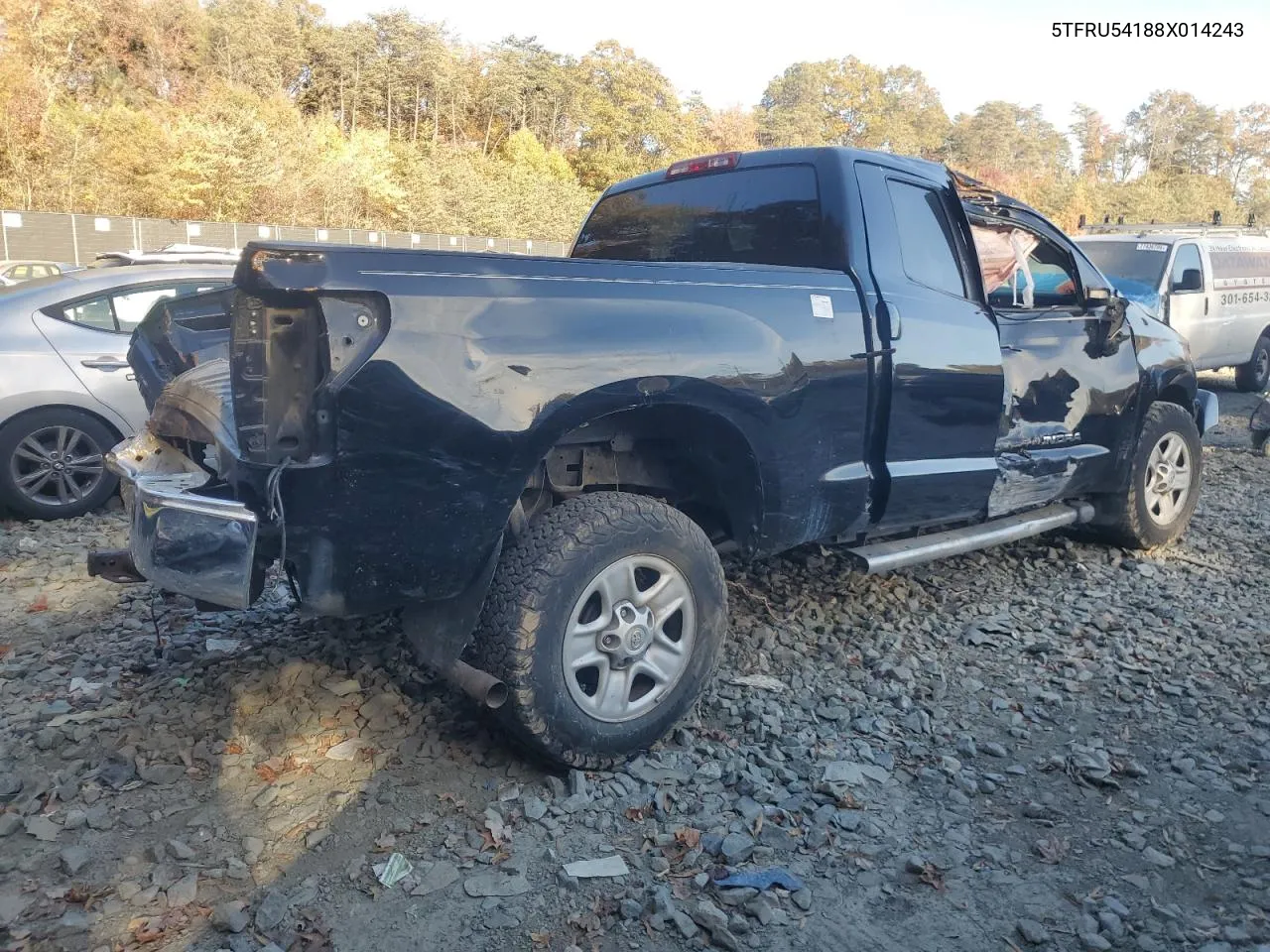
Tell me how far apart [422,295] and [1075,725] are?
2.78 metres

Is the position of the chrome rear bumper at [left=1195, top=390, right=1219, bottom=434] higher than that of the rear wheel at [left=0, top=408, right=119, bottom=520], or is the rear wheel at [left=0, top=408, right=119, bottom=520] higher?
the chrome rear bumper at [left=1195, top=390, right=1219, bottom=434]

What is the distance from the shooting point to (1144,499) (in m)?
5.58

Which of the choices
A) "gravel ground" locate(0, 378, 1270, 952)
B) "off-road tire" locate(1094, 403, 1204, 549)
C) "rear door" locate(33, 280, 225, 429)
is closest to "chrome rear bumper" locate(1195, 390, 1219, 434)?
"off-road tire" locate(1094, 403, 1204, 549)

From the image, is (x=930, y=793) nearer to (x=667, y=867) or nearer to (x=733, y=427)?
(x=667, y=867)

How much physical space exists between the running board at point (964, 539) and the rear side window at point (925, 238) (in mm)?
1074

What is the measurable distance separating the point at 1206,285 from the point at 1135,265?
1.06 metres

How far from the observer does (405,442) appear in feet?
8.89

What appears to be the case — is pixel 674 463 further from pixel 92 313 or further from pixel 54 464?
pixel 92 313

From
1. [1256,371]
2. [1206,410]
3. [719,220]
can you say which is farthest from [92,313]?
[1256,371]

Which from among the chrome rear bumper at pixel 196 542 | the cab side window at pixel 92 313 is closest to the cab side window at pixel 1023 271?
the chrome rear bumper at pixel 196 542

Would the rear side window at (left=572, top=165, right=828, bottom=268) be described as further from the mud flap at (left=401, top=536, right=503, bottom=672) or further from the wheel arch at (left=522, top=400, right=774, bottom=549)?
the mud flap at (left=401, top=536, right=503, bottom=672)

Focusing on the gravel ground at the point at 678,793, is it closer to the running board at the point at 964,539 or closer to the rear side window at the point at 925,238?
the running board at the point at 964,539

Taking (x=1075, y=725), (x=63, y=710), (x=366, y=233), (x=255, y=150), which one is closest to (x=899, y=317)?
(x=1075, y=725)

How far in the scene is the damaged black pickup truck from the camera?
268 centimetres
